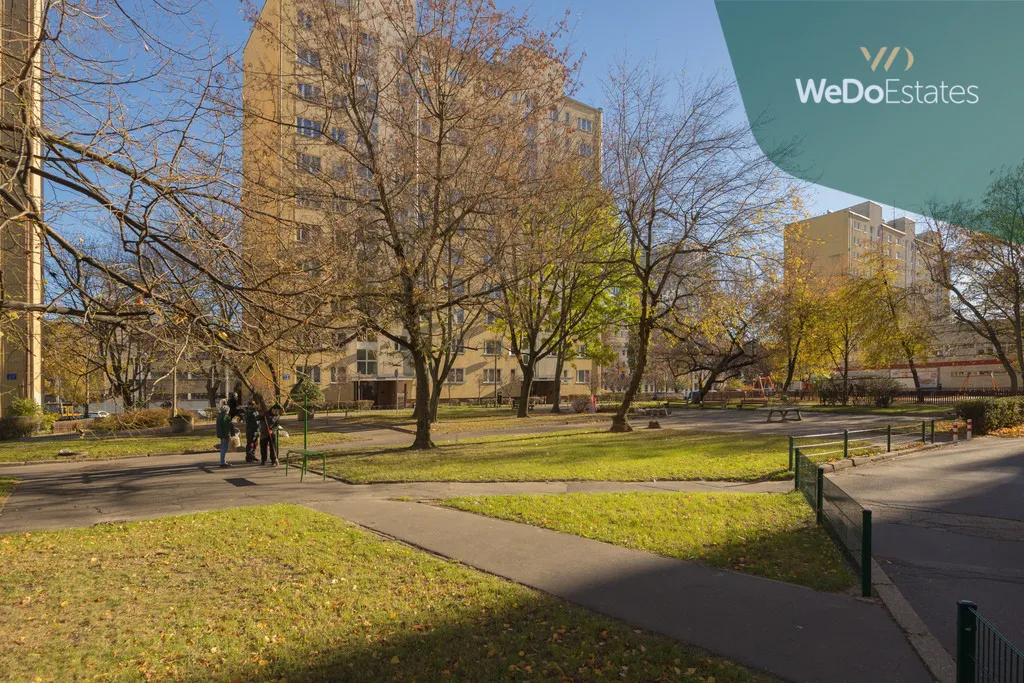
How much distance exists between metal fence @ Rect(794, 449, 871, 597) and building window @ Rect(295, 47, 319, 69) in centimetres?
1555

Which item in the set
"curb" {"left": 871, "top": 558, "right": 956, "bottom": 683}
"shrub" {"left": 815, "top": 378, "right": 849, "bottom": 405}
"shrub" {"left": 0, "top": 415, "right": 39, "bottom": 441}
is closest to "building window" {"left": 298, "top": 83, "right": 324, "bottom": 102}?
"curb" {"left": 871, "top": 558, "right": 956, "bottom": 683}

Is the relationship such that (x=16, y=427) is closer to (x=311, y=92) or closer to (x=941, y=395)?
(x=311, y=92)

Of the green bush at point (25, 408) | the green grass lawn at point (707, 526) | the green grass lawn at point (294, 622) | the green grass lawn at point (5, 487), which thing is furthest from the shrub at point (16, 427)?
the green grass lawn at point (707, 526)

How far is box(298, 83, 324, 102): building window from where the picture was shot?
1747 cm

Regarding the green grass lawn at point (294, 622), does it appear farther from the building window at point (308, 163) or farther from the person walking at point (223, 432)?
the building window at point (308, 163)

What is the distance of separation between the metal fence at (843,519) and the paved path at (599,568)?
1.73 ft

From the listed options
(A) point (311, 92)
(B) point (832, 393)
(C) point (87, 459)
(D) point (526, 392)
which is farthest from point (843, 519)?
(B) point (832, 393)

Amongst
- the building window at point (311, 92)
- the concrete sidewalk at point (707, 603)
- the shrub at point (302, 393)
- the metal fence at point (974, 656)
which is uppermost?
the building window at point (311, 92)

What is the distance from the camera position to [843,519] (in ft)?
25.5

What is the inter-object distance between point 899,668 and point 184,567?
7105mm

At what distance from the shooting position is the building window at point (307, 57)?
17.1 m

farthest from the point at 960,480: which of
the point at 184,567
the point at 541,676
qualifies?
the point at 184,567

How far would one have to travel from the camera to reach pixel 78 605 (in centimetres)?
600

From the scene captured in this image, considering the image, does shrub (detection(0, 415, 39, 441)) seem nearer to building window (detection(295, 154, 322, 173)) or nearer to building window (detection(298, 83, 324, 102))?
building window (detection(295, 154, 322, 173))
